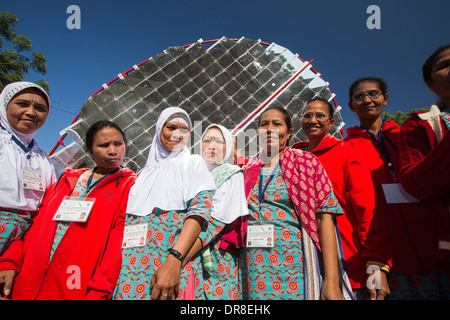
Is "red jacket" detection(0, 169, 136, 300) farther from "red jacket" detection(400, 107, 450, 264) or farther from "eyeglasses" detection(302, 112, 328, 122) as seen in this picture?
"red jacket" detection(400, 107, 450, 264)

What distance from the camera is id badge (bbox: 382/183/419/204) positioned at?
1.75 m

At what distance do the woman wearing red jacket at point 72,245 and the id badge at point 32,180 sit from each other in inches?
3.9

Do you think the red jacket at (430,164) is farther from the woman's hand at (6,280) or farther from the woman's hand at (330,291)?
the woman's hand at (6,280)

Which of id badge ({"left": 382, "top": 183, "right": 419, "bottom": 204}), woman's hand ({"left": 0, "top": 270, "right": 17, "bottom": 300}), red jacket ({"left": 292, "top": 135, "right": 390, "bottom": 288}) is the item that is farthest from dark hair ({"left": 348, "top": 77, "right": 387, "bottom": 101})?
woman's hand ({"left": 0, "top": 270, "right": 17, "bottom": 300})

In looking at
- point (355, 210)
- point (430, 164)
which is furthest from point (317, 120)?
point (430, 164)

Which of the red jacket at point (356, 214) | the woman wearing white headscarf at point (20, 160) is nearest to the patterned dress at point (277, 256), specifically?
the red jacket at point (356, 214)

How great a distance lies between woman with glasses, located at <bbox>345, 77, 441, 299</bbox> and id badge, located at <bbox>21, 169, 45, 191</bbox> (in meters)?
2.52

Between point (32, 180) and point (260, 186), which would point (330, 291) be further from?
point (32, 180)

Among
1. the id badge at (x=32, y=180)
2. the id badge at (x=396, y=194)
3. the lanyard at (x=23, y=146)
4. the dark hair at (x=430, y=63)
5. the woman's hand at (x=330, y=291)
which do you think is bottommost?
the woman's hand at (x=330, y=291)

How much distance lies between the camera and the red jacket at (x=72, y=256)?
1.76 metres

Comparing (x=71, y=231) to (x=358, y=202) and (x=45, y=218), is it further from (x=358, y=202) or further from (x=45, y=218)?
(x=358, y=202)

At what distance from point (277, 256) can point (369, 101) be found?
152 cm

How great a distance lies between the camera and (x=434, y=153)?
138 centimetres
